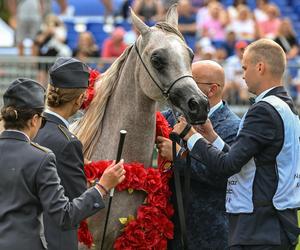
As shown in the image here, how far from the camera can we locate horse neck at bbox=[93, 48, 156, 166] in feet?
20.0

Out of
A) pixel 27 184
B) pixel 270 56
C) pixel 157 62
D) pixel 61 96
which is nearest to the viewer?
pixel 27 184

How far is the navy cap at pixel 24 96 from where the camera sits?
4.70 m

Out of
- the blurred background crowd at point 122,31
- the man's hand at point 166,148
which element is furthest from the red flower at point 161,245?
the blurred background crowd at point 122,31

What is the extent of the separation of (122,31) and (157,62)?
11340mm

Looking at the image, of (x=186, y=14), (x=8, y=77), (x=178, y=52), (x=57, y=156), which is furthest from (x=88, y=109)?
(x=186, y=14)

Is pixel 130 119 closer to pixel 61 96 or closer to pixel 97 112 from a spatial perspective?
pixel 97 112

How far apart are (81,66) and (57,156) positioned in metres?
0.68

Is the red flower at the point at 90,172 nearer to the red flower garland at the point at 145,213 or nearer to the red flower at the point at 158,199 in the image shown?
the red flower garland at the point at 145,213

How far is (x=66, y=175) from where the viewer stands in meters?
5.11

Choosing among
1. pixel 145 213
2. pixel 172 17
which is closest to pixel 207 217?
pixel 145 213

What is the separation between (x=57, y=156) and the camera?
5.11 metres

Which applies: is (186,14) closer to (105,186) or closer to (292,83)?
(292,83)

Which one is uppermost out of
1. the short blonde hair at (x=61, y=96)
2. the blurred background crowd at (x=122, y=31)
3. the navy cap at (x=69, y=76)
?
the navy cap at (x=69, y=76)

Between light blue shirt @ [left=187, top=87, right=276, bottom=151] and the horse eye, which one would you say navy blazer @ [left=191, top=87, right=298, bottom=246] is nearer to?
light blue shirt @ [left=187, top=87, right=276, bottom=151]
